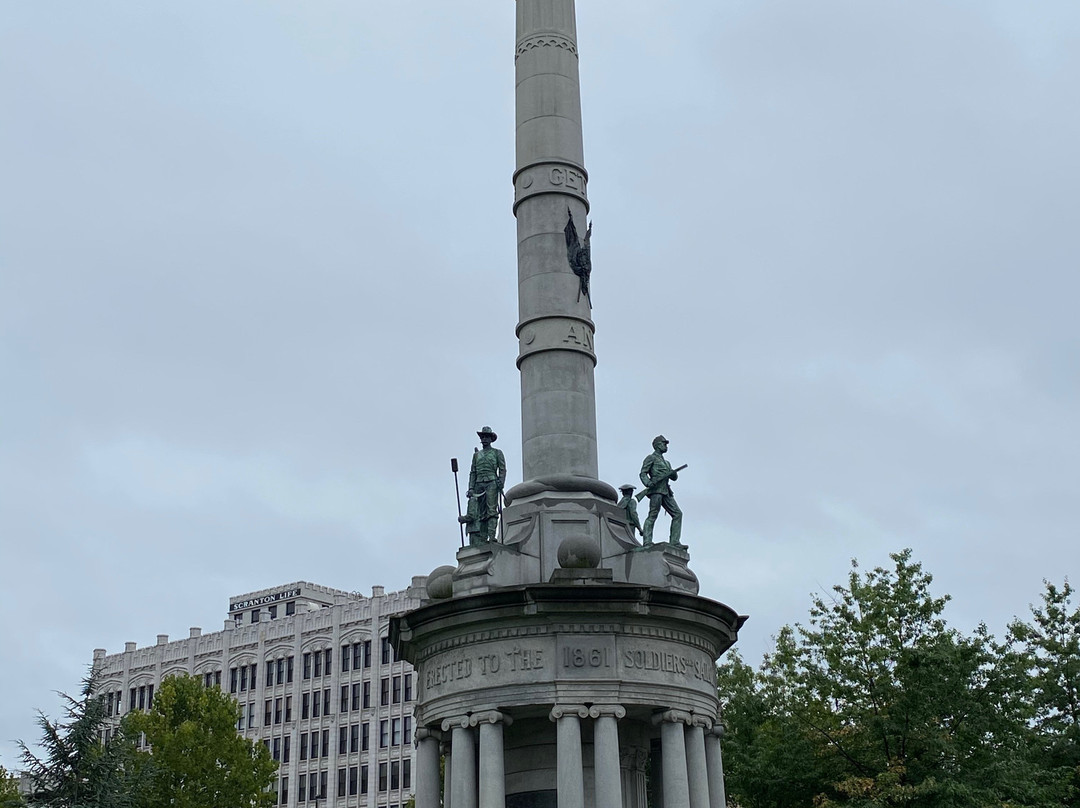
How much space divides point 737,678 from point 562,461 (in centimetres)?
2137

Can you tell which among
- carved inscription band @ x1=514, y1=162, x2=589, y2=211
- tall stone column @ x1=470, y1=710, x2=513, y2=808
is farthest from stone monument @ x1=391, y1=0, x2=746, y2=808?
carved inscription band @ x1=514, y1=162, x2=589, y2=211

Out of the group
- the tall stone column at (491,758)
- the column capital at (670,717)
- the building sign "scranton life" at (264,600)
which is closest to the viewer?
the tall stone column at (491,758)

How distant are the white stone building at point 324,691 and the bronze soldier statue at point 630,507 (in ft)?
217

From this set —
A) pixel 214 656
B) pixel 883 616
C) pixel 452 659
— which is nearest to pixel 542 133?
pixel 452 659

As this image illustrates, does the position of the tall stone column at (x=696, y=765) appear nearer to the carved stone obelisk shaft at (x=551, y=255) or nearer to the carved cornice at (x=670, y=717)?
the carved cornice at (x=670, y=717)

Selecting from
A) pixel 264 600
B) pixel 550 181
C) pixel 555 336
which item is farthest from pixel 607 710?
pixel 264 600

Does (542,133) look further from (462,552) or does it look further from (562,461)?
(462,552)

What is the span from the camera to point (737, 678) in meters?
47.9

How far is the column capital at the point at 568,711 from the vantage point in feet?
84.6

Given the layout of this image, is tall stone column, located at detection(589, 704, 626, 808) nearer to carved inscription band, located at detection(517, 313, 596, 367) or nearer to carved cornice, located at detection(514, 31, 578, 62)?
carved inscription band, located at detection(517, 313, 596, 367)

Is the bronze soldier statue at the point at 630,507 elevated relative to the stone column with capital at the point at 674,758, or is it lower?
elevated

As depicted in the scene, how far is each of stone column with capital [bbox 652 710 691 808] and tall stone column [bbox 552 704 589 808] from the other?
5.46ft

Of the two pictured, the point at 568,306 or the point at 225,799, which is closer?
the point at 568,306

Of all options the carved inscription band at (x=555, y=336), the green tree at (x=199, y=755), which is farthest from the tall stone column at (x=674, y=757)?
the green tree at (x=199, y=755)
